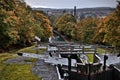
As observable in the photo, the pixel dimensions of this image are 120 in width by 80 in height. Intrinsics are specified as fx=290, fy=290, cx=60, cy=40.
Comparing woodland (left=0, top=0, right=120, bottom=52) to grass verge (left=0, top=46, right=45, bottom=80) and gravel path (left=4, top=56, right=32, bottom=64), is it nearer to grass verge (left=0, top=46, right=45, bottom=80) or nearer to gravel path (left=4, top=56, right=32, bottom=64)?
gravel path (left=4, top=56, right=32, bottom=64)

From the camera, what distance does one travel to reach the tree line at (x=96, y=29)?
39825mm

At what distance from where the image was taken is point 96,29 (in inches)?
2517

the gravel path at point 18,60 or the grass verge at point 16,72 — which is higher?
the grass verge at point 16,72

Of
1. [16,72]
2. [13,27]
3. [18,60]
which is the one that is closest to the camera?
[16,72]

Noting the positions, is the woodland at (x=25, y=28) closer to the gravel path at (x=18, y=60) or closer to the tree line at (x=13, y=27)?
the tree line at (x=13, y=27)

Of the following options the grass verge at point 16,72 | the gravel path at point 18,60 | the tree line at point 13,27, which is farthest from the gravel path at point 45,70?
the tree line at point 13,27

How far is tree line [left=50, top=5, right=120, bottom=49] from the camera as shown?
3983cm

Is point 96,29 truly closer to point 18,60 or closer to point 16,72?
point 18,60

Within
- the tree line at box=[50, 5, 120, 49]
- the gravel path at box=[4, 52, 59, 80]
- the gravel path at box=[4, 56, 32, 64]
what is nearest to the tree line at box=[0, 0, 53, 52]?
the gravel path at box=[4, 56, 32, 64]

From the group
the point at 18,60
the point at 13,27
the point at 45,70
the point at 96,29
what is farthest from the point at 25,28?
the point at 45,70

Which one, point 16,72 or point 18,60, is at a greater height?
point 16,72

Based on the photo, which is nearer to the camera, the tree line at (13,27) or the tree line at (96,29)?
the tree line at (13,27)

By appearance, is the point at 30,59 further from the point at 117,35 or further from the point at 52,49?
the point at 117,35

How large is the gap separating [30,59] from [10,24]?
1000 cm
